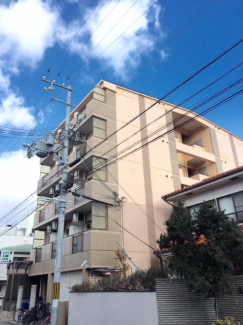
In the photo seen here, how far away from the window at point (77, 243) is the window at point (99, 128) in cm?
662

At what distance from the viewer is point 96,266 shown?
14906mm

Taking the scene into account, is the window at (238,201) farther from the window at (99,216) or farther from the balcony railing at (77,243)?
the balcony railing at (77,243)

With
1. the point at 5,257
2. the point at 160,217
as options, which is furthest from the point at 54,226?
the point at 160,217

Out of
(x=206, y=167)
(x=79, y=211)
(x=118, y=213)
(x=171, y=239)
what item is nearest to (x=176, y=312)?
(x=171, y=239)

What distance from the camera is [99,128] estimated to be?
18922 mm

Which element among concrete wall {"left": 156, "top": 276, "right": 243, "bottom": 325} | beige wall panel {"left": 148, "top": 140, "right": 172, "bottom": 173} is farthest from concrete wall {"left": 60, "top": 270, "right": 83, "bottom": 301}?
beige wall panel {"left": 148, "top": 140, "right": 172, "bottom": 173}

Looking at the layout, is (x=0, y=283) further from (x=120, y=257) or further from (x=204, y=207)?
(x=204, y=207)

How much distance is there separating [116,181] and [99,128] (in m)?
3.87

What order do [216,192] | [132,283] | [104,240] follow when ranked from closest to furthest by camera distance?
1. [132,283]
2. [216,192]
3. [104,240]

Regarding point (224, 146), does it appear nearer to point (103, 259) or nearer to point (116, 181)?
point (116, 181)

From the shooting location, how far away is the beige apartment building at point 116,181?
16.4 metres

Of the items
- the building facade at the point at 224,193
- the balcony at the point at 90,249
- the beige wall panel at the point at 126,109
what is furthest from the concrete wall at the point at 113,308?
the beige wall panel at the point at 126,109

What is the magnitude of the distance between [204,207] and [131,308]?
14.6 ft

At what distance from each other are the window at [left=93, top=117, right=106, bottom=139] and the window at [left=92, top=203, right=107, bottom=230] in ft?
15.7
